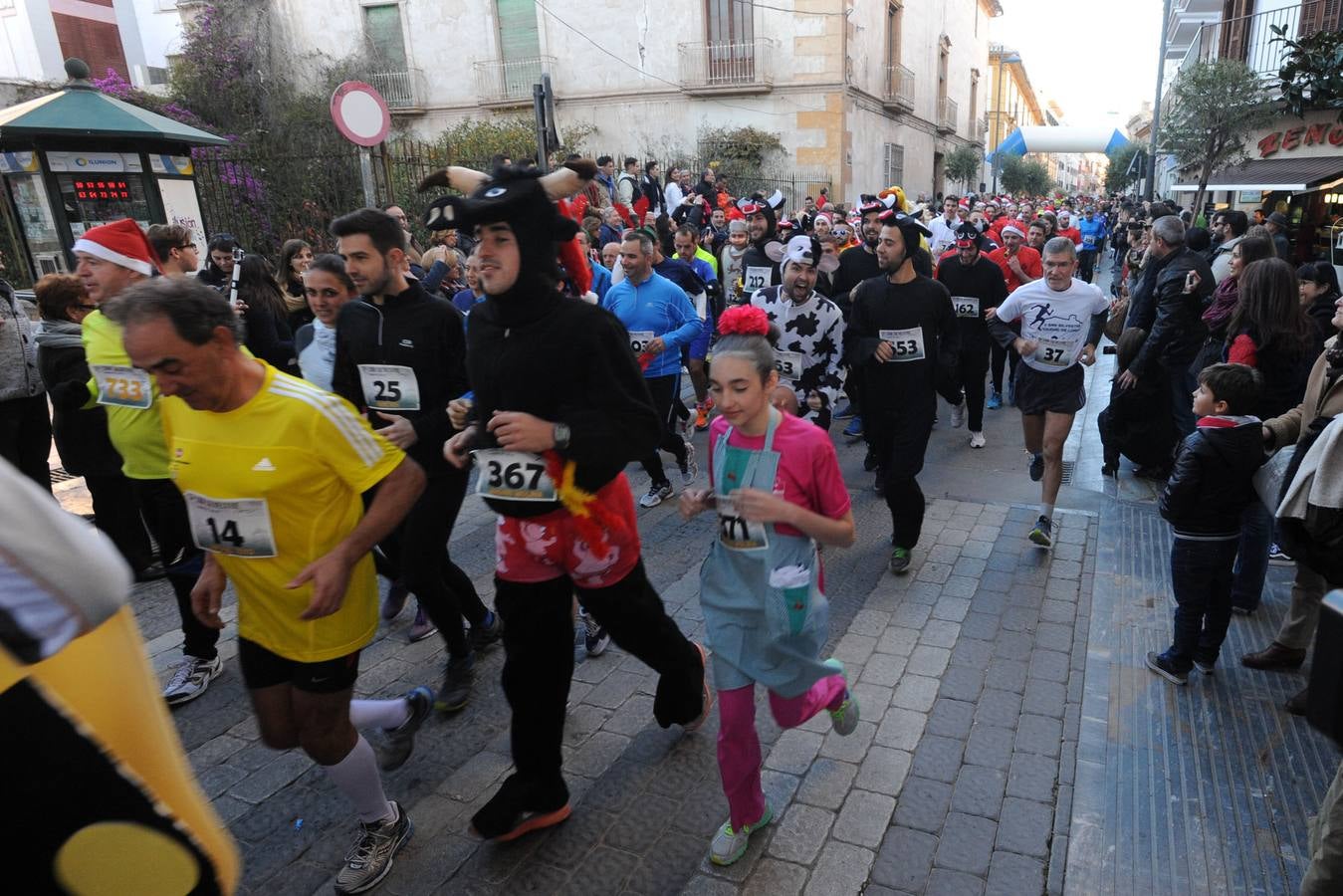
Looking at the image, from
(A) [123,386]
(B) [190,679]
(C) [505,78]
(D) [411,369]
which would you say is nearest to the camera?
(D) [411,369]

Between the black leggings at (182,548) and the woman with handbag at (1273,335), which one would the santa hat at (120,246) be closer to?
the black leggings at (182,548)

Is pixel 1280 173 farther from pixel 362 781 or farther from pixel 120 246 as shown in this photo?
pixel 362 781

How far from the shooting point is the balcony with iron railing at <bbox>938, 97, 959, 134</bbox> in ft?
127

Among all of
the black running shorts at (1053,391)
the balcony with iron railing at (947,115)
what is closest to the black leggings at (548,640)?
the black running shorts at (1053,391)

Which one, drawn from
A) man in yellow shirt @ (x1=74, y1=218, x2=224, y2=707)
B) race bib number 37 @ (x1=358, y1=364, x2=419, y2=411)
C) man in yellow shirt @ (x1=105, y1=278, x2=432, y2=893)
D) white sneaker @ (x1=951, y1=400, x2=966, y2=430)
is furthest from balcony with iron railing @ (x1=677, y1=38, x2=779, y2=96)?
man in yellow shirt @ (x1=105, y1=278, x2=432, y2=893)

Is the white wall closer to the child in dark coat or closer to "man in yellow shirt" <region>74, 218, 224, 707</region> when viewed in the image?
"man in yellow shirt" <region>74, 218, 224, 707</region>

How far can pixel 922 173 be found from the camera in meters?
36.4

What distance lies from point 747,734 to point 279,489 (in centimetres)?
160

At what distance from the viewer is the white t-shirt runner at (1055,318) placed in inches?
210

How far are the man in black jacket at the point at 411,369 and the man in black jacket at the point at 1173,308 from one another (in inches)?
198

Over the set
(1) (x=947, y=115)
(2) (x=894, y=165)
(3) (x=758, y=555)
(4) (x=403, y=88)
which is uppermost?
(4) (x=403, y=88)

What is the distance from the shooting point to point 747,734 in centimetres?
266

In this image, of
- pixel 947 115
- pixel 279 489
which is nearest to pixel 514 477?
pixel 279 489

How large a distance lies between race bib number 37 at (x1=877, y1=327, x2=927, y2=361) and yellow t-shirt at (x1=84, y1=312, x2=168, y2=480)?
160 inches
